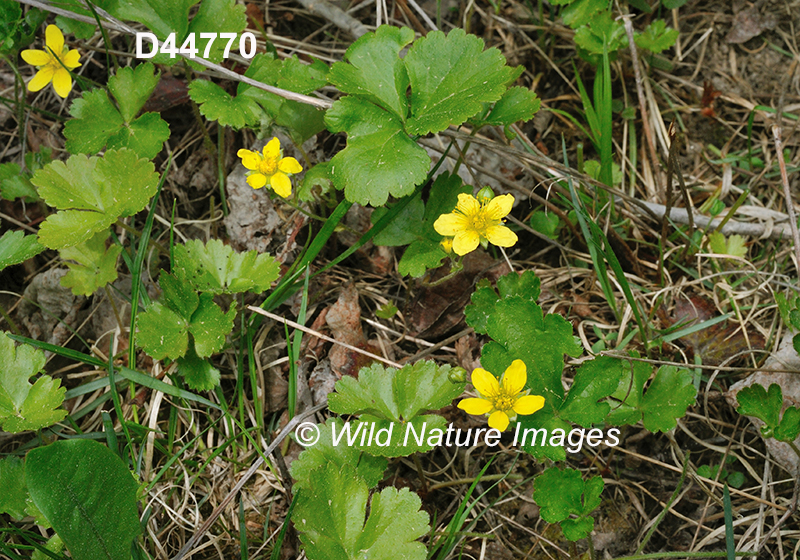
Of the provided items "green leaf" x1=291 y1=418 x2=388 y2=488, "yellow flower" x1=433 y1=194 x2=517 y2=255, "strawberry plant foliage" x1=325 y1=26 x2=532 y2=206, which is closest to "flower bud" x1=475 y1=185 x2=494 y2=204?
"yellow flower" x1=433 y1=194 x2=517 y2=255

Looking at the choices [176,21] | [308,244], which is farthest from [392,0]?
[308,244]

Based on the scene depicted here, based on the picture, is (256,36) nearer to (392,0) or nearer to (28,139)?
(392,0)

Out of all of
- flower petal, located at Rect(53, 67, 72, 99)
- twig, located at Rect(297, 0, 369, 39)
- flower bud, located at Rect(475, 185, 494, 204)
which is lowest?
flower bud, located at Rect(475, 185, 494, 204)

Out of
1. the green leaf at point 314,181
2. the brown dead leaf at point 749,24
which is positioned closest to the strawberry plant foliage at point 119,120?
the green leaf at point 314,181

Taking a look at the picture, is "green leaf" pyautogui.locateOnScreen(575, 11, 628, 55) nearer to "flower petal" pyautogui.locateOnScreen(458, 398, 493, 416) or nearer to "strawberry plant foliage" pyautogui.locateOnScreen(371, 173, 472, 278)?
"strawberry plant foliage" pyautogui.locateOnScreen(371, 173, 472, 278)

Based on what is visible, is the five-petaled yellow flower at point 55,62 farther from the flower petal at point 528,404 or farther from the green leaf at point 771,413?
the green leaf at point 771,413
